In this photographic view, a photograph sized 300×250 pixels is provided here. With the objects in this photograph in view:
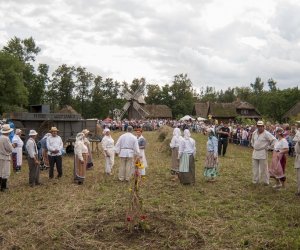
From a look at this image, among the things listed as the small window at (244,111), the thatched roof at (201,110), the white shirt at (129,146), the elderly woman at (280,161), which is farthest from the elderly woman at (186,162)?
the small window at (244,111)

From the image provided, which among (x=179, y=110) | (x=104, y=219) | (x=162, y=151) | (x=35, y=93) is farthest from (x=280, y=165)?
(x=179, y=110)

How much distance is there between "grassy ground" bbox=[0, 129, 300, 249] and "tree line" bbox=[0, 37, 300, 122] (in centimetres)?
3946

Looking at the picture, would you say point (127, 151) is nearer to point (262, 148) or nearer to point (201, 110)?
point (262, 148)

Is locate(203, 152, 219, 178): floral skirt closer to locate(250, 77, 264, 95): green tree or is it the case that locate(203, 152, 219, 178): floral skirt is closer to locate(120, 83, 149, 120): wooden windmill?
locate(120, 83, 149, 120): wooden windmill

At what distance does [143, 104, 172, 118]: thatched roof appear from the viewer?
69800 mm

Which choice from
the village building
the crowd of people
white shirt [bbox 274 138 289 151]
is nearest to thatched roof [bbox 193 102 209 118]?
the village building

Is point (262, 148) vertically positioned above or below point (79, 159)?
above

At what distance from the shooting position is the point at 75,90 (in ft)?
211

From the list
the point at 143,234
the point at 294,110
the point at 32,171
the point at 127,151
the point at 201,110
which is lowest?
the point at 143,234

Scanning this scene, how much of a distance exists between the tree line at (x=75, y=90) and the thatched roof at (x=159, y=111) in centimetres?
381

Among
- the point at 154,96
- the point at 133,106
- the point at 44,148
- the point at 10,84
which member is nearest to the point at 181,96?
the point at 154,96

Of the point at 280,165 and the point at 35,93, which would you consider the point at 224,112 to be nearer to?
the point at 35,93

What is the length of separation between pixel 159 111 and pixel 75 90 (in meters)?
16.2

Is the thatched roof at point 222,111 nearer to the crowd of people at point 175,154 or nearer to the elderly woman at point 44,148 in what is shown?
the elderly woman at point 44,148
